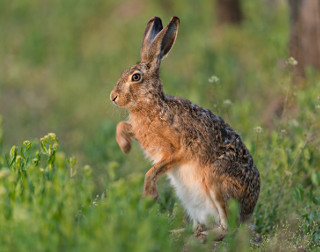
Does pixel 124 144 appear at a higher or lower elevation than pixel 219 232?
higher

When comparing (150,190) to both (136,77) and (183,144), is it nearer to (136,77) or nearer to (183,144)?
(183,144)

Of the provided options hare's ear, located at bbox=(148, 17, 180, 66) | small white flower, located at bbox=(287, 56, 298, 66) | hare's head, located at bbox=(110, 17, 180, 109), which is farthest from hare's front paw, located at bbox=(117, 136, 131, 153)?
small white flower, located at bbox=(287, 56, 298, 66)

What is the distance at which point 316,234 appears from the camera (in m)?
4.33

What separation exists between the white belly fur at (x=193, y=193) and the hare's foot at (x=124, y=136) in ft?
1.43

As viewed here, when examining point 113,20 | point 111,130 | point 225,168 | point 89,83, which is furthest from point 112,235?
point 113,20

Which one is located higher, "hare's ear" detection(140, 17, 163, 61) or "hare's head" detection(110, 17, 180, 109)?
"hare's ear" detection(140, 17, 163, 61)

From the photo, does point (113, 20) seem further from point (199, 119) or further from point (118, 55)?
point (199, 119)

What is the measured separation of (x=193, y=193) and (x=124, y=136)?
0.74 m

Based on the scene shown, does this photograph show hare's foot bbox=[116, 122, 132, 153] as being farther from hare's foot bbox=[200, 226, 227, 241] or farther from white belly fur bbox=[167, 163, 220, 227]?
hare's foot bbox=[200, 226, 227, 241]

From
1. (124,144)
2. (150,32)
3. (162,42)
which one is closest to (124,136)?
(124,144)

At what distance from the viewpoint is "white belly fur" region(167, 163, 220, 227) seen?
179 inches

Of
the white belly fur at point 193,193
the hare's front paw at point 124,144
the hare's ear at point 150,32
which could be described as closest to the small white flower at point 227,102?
the hare's ear at point 150,32

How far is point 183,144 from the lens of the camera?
4543 millimetres

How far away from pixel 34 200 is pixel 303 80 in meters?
6.51
